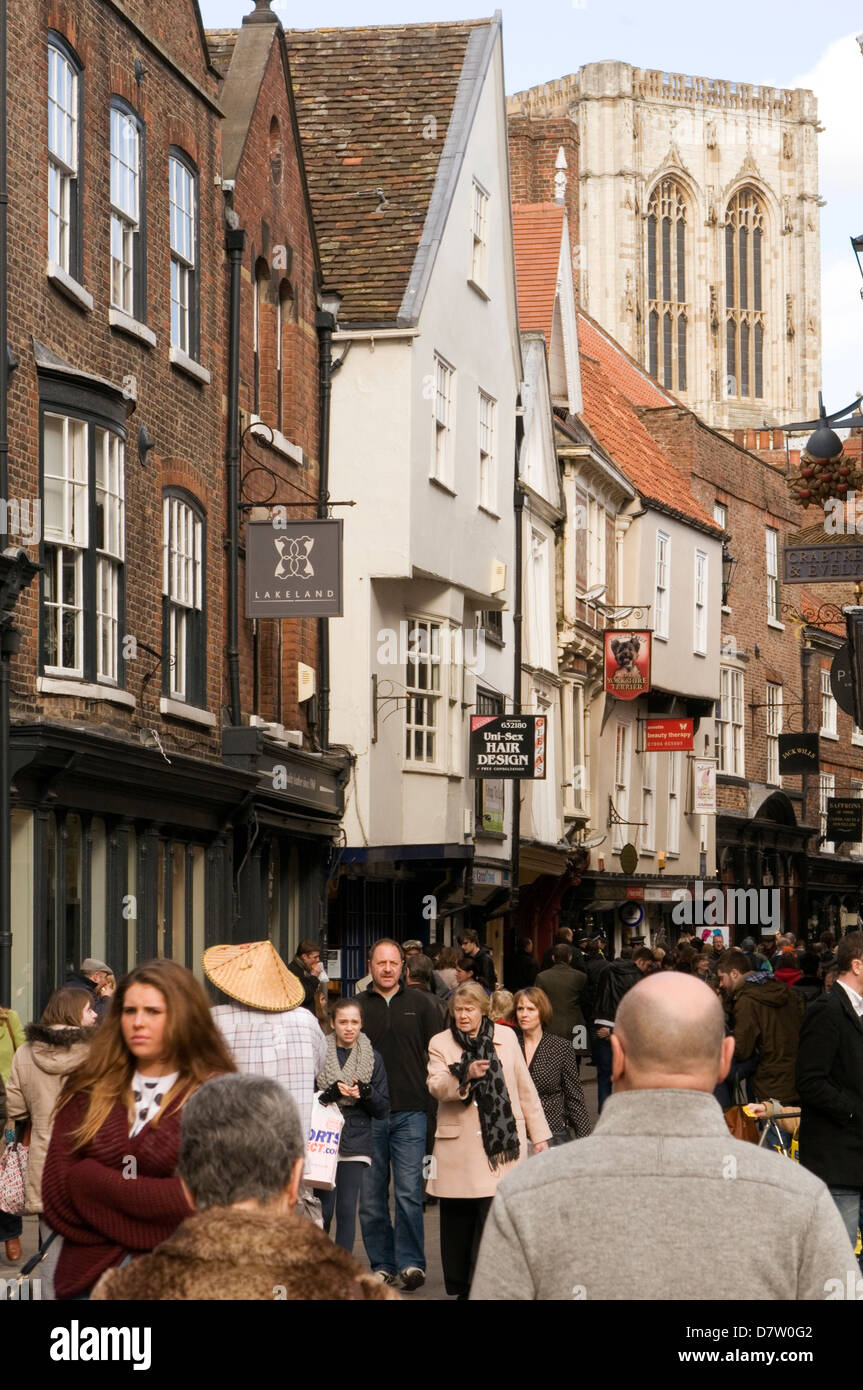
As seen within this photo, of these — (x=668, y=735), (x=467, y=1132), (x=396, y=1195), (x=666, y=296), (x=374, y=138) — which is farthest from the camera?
(x=666, y=296)

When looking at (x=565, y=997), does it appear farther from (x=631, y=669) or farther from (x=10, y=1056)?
(x=631, y=669)

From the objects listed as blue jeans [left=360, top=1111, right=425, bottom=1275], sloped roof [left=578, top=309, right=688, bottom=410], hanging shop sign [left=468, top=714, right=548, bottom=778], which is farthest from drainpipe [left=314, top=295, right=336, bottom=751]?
sloped roof [left=578, top=309, right=688, bottom=410]

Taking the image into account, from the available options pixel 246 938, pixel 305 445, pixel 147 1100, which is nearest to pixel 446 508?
pixel 305 445

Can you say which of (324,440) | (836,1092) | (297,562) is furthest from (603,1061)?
(324,440)

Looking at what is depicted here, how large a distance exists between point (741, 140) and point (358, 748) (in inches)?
3752

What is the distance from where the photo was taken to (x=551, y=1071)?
13.1 metres

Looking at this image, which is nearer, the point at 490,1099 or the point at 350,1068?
the point at 490,1099

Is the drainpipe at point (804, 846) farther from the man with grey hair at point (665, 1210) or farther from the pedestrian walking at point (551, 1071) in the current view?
the man with grey hair at point (665, 1210)

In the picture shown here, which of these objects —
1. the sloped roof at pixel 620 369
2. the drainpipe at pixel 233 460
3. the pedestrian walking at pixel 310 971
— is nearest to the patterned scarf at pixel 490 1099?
the pedestrian walking at pixel 310 971

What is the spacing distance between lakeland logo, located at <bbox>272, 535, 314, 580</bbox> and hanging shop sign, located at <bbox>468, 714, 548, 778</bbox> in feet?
24.4

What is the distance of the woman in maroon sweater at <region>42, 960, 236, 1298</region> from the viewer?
596 centimetres

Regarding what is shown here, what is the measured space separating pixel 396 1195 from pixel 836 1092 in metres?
3.33

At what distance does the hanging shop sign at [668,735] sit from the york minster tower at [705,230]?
70769 mm
